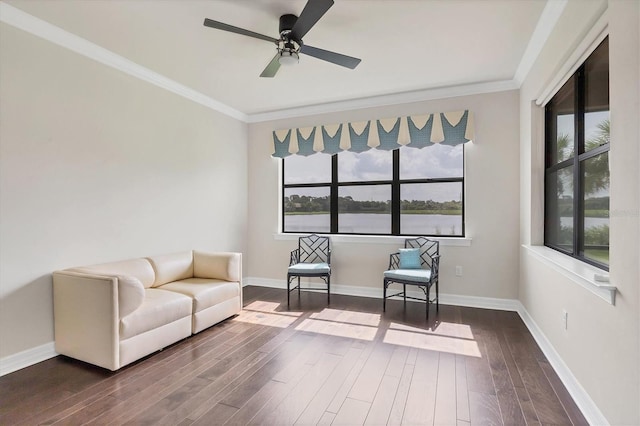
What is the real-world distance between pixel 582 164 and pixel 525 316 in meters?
1.85

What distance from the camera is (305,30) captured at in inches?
96.8

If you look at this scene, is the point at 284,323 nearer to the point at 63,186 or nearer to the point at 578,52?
the point at 63,186

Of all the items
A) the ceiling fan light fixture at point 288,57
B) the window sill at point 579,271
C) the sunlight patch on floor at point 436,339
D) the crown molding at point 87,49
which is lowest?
the sunlight patch on floor at point 436,339

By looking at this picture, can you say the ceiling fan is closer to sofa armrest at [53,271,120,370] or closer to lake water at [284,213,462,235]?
sofa armrest at [53,271,120,370]

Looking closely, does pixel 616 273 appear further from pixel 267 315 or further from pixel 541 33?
pixel 267 315

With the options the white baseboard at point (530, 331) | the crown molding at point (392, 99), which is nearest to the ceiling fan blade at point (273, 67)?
the crown molding at point (392, 99)

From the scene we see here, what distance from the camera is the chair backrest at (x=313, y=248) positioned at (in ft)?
15.7

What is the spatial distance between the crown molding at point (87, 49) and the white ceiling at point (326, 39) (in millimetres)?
61

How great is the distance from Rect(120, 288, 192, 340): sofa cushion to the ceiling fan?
2225mm

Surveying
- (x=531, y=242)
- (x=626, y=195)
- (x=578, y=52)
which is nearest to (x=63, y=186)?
(x=626, y=195)

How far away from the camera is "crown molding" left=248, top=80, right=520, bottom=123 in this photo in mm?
3949

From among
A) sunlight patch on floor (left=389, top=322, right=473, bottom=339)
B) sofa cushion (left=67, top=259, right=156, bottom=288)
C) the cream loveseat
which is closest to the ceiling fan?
the cream loveseat

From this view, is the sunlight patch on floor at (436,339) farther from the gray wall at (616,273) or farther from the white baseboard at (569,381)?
the gray wall at (616,273)

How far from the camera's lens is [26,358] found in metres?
2.59
